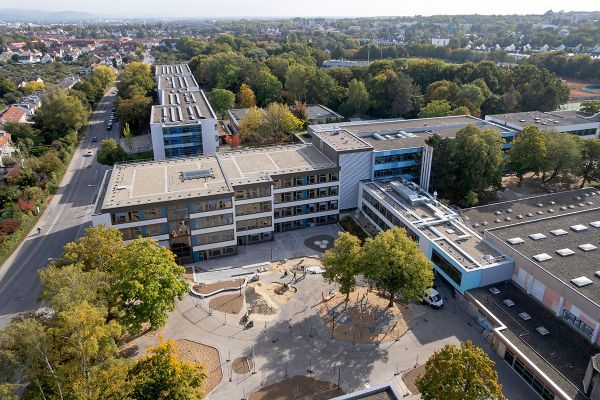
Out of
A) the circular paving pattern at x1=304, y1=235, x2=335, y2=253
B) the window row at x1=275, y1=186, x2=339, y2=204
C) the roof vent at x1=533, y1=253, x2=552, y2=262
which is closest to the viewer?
the roof vent at x1=533, y1=253, x2=552, y2=262

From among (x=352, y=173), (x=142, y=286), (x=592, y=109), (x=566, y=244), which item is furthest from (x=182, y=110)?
(x=592, y=109)

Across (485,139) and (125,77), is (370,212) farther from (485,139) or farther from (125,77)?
(125,77)

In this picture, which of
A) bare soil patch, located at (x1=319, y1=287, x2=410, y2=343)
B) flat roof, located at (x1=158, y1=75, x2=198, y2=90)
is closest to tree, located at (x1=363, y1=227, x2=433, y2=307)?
bare soil patch, located at (x1=319, y1=287, x2=410, y2=343)

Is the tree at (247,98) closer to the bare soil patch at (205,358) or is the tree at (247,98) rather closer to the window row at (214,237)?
the window row at (214,237)

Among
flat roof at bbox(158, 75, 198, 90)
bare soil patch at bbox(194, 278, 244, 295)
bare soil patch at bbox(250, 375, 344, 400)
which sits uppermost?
flat roof at bbox(158, 75, 198, 90)

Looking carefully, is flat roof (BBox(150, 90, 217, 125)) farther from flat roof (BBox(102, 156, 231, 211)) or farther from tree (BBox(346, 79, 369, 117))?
tree (BBox(346, 79, 369, 117))

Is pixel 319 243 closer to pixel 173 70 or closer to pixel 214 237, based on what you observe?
pixel 214 237

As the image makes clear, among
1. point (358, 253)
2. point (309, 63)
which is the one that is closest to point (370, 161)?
point (358, 253)
